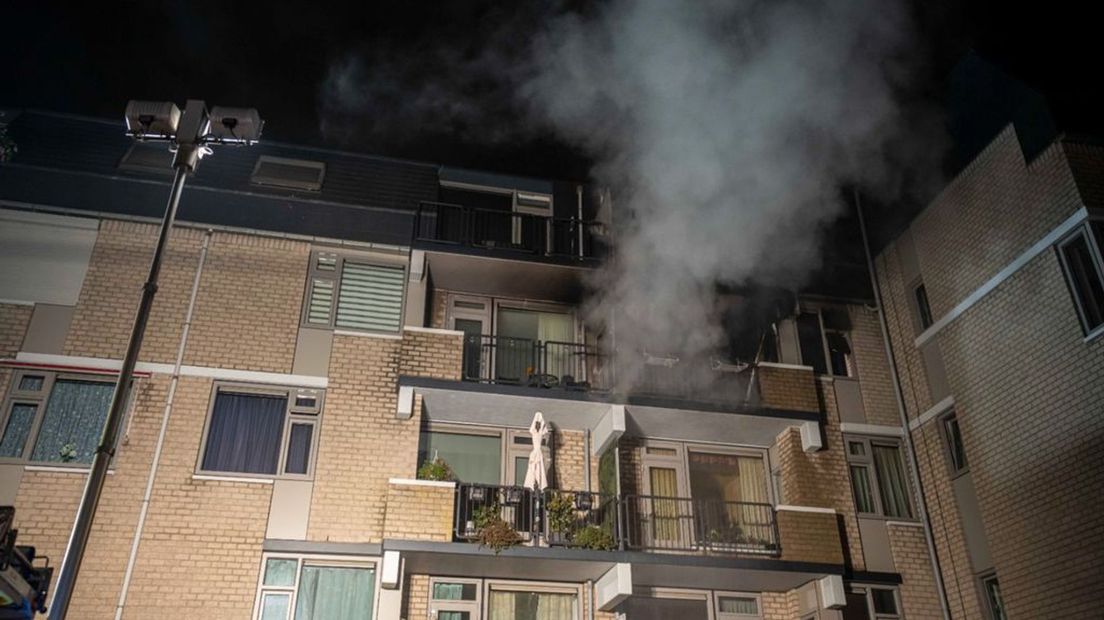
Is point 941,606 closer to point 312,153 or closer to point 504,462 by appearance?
point 504,462

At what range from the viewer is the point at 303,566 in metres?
11.0

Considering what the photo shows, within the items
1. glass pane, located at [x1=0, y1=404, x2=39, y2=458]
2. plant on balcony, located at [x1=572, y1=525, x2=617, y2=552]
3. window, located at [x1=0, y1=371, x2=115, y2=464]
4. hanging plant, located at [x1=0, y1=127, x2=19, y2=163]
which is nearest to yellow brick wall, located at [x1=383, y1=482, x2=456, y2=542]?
plant on balcony, located at [x1=572, y1=525, x2=617, y2=552]

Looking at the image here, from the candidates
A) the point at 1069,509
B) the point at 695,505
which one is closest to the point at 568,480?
the point at 695,505

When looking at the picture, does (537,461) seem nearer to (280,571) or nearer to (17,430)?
(280,571)

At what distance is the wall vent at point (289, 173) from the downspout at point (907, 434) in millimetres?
9404

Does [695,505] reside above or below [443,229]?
below

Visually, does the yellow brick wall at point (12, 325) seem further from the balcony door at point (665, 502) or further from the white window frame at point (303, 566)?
the balcony door at point (665, 502)

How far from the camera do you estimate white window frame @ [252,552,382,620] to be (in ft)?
35.1

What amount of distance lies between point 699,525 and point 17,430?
9596mm

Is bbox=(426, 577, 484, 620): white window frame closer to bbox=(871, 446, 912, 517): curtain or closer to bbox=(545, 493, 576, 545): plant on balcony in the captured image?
bbox=(545, 493, 576, 545): plant on balcony

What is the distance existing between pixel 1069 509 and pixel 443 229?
9.93 m

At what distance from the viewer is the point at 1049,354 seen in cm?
1115

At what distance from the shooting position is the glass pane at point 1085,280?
10680 millimetres

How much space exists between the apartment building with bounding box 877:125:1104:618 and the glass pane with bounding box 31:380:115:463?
1209cm
